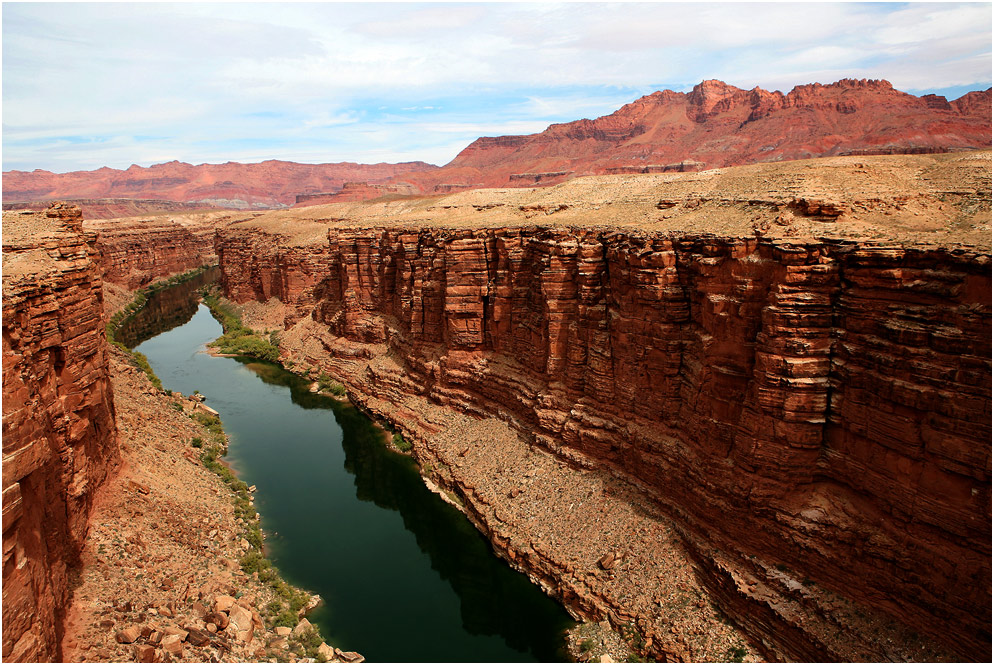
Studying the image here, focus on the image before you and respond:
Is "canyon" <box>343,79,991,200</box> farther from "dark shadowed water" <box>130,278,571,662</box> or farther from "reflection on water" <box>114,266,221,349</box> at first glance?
"reflection on water" <box>114,266,221,349</box>

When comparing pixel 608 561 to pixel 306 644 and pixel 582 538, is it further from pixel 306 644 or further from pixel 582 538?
pixel 306 644

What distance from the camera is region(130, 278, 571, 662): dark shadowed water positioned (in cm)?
2050

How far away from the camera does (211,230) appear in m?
110

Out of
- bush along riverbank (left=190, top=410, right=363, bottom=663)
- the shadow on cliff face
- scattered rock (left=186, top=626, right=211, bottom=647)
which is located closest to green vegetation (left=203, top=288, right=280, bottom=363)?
the shadow on cliff face

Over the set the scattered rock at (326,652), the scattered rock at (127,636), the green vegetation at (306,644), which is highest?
the scattered rock at (127,636)

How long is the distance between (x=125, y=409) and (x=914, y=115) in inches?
3532

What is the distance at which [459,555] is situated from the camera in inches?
970

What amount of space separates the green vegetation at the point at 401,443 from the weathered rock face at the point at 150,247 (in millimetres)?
46297

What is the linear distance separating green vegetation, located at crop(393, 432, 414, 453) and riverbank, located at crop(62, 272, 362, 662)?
8.09m

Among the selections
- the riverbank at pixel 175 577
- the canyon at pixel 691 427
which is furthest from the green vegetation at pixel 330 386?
the riverbank at pixel 175 577

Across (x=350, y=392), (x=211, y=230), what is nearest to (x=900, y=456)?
(x=350, y=392)

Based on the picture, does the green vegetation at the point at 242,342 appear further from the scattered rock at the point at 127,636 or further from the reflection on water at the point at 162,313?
the scattered rock at the point at 127,636

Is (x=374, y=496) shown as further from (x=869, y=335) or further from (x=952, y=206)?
(x=952, y=206)

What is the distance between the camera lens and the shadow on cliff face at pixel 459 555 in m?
20.7
